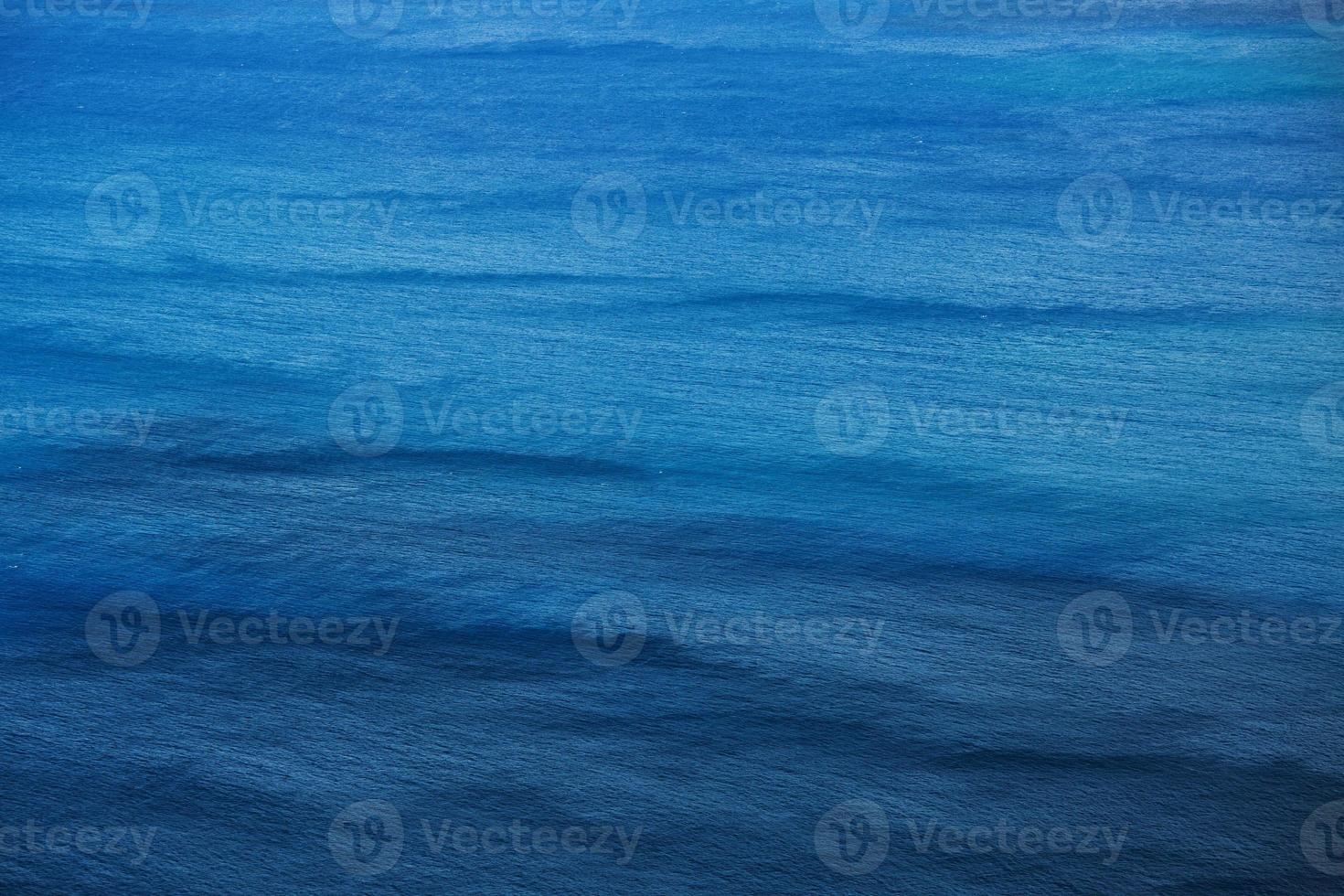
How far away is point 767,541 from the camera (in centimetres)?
381

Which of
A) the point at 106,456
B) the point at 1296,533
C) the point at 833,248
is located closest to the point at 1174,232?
the point at 833,248

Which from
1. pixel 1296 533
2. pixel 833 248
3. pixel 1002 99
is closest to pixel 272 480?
pixel 833 248

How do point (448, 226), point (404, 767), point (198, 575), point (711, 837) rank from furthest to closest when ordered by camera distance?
point (448, 226) → point (198, 575) → point (404, 767) → point (711, 837)

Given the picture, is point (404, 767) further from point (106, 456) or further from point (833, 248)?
point (833, 248)

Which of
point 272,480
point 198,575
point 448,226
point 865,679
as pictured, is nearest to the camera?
point 865,679

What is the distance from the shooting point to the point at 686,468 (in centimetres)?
420

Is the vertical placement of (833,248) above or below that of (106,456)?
above

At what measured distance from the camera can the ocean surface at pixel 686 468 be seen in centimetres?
286

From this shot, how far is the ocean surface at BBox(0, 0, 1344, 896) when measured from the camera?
2.86m

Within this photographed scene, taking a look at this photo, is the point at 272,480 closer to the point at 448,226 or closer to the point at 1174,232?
the point at 448,226

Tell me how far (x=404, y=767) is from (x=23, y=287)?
3.68 metres

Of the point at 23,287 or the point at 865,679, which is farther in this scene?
the point at 23,287

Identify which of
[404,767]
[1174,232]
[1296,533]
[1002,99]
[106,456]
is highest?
[1002,99]

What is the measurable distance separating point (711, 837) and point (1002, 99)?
17.5 ft
